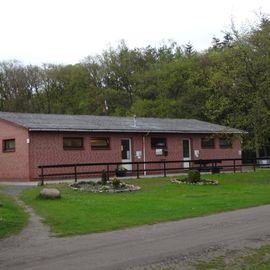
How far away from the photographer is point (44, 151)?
31781mm

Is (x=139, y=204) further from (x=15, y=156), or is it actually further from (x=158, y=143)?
(x=158, y=143)

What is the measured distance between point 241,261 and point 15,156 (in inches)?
968

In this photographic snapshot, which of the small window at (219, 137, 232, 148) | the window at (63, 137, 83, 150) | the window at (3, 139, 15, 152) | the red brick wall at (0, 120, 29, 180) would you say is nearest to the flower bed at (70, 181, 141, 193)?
the red brick wall at (0, 120, 29, 180)

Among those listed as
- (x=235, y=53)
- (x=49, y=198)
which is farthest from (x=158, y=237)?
(x=235, y=53)

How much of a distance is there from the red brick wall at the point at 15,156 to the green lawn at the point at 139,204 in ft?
24.2

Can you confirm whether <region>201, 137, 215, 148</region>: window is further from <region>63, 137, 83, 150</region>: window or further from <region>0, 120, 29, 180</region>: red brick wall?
<region>0, 120, 29, 180</region>: red brick wall

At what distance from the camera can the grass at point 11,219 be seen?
13.0m

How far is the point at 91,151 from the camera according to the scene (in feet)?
112

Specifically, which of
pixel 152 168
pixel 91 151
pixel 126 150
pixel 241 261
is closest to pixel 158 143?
pixel 152 168

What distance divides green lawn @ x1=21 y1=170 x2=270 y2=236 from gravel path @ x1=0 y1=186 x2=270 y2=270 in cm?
78

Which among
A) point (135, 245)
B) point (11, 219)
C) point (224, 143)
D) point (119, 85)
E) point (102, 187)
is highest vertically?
point (119, 85)

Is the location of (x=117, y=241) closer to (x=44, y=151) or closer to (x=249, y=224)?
(x=249, y=224)

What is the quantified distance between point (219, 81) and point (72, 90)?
3898 cm

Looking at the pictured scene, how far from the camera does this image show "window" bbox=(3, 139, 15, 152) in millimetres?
32812
